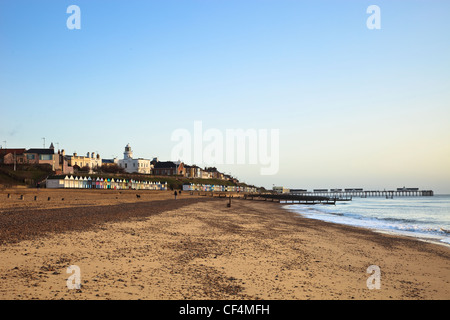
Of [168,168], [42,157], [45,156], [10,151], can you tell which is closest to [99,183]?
[45,156]

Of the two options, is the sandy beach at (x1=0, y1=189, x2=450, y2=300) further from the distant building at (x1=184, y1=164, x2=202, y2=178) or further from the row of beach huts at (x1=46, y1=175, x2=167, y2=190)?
the distant building at (x1=184, y1=164, x2=202, y2=178)

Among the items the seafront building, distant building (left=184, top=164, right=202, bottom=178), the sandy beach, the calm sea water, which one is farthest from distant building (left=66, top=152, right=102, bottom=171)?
the sandy beach

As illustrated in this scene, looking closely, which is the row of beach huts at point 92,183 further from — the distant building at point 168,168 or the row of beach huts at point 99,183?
the distant building at point 168,168

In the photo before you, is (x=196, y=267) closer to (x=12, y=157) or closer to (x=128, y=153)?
(x=12, y=157)

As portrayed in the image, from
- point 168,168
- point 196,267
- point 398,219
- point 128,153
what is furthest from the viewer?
point 168,168

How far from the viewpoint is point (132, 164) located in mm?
143500

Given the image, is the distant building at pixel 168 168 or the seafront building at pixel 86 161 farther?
the distant building at pixel 168 168

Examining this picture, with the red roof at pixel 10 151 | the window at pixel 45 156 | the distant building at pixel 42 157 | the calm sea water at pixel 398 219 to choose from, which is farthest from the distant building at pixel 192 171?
the calm sea water at pixel 398 219

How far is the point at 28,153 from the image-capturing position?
97.5 m

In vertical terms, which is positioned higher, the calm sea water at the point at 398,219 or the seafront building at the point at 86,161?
the seafront building at the point at 86,161

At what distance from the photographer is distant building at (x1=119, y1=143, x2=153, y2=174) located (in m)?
143

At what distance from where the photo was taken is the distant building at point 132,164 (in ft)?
470

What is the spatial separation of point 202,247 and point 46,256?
5528mm

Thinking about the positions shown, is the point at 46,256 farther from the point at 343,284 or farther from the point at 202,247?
the point at 343,284
